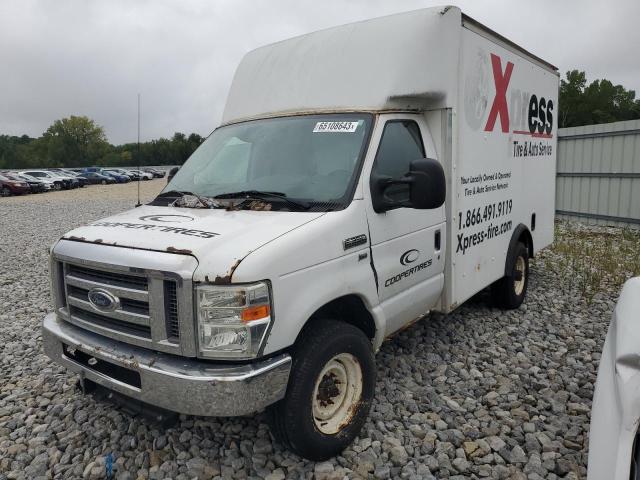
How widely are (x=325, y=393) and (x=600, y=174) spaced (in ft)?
37.4

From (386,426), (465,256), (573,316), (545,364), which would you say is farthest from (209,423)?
(573,316)

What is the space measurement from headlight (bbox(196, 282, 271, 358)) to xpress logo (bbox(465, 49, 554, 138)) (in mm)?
2862

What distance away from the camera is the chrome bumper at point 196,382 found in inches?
103

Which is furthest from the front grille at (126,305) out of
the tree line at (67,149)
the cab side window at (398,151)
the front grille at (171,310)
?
the tree line at (67,149)

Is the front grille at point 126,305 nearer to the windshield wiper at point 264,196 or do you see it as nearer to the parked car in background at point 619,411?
the windshield wiper at point 264,196

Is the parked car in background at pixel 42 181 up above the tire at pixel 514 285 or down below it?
above

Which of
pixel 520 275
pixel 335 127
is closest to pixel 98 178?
pixel 520 275

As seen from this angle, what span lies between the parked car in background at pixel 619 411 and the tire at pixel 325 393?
1453 mm

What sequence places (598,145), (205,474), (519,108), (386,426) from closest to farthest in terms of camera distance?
1. (205,474)
2. (386,426)
3. (519,108)
4. (598,145)

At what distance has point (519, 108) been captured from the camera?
5660mm

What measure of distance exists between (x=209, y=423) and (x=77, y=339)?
1153 mm

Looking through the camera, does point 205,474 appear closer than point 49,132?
Yes

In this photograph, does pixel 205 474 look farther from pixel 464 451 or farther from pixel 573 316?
pixel 573 316

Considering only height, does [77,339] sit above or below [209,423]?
above
